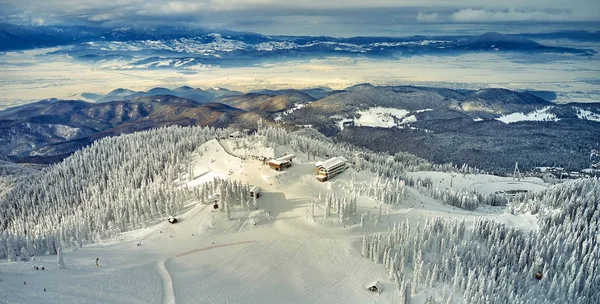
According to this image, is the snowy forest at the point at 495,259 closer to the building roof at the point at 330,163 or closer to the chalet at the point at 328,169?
the chalet at the point at 328,169

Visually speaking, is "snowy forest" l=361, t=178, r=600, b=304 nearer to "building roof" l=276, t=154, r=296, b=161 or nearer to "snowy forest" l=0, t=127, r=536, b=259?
"snowy forest" l=0, t=127, r=536, b=259

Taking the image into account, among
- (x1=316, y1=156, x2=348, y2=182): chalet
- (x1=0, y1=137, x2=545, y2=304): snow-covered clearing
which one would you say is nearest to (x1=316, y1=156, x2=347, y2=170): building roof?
(x1=316, y1=156, x2=348, y2=182): chalet

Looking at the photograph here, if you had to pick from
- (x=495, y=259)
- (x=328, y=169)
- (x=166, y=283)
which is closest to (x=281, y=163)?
(x=328, y=169)

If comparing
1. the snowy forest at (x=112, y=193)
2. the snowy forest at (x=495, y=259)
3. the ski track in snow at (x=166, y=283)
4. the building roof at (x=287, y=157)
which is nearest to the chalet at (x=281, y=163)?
the building roof at (x=287, y=157)

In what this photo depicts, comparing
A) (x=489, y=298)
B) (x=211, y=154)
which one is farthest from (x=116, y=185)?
(x=489, y=298)

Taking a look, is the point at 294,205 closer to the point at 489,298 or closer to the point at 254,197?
the point at 254,197

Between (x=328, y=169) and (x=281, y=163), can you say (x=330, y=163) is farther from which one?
(x=281, y=163)
